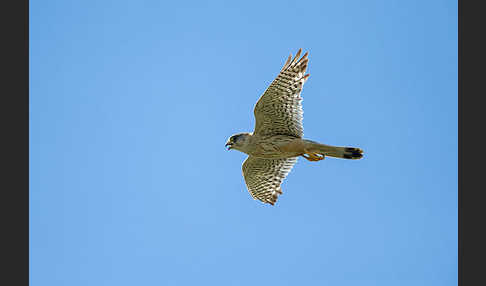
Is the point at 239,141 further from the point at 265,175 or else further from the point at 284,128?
the point at 265,175

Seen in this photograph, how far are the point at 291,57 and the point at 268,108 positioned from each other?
99cm

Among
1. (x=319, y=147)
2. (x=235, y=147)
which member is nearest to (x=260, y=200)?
(x=235, y=147)

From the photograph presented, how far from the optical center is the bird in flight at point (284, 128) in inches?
369

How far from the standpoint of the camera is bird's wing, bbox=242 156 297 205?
10852 millimetres

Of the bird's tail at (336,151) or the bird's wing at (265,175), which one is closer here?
the bird's tail at (336,151)

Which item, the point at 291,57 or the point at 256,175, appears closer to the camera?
the point at 291,57

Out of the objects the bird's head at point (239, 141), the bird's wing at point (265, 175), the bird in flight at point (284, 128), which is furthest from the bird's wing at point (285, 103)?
the bird's wing at point (265, 175)

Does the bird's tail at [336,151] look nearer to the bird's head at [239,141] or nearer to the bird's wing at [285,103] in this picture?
the bird's wing at [285,103]

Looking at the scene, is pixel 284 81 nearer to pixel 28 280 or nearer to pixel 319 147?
pixel 319 147

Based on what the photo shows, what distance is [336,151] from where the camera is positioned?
9117 millimetres

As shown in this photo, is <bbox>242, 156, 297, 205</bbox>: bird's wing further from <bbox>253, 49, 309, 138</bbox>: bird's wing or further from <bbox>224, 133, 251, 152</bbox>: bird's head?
<bbox>253, 49, 309, 138</bbox>: bird's wing

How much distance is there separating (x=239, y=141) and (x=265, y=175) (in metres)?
1.27

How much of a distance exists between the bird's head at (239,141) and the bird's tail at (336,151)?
127 centimetres

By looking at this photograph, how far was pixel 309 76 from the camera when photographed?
9414 mm
